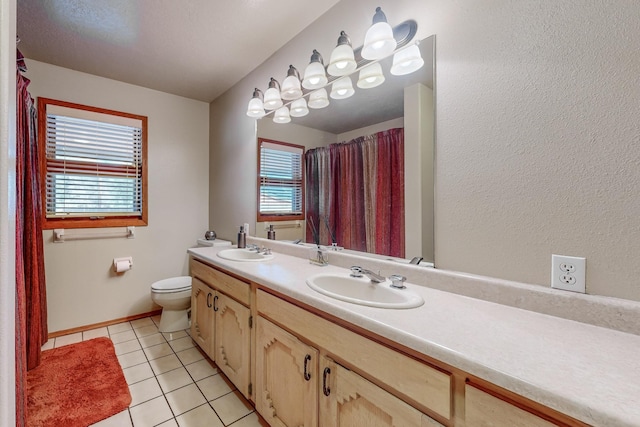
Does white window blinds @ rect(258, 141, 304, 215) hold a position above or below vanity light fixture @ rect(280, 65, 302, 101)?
below

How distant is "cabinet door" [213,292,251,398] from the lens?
1.52 metres

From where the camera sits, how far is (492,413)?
0.62 meters

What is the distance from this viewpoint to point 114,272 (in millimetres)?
2674

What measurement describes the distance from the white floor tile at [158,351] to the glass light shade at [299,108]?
7.12 ft

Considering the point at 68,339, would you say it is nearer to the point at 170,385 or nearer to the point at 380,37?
the point at 170,385

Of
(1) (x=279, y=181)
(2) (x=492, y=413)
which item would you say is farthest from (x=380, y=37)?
(2) (x=492, y=413)

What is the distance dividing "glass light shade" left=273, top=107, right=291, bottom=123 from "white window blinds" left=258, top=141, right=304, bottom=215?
195mm

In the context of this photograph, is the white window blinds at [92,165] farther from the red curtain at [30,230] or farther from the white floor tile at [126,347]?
the white floor tile at [126,347]

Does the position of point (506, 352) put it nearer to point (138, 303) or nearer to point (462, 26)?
point (462, 26)

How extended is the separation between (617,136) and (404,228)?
81 centimetres

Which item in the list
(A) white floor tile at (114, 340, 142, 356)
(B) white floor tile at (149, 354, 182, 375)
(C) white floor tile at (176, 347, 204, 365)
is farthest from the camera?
(A) white floor tile at (114, 340, 142, 356)

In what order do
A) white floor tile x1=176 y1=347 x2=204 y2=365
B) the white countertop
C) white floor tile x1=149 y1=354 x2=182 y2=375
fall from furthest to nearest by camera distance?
white floor tile x1=176 y1=347 x2=204 y2=365
white floor tile x1=149 y1=354 x2=182 y2=375
the white countertop

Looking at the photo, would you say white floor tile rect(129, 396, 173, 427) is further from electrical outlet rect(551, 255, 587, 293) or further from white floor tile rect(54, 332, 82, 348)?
electrical outlet rect(551, 255, 587, 293)

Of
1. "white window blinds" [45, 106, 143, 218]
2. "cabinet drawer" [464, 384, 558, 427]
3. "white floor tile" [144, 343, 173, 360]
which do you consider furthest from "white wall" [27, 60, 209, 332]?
"cabinet drawer" [464, 384, 558, 427]
